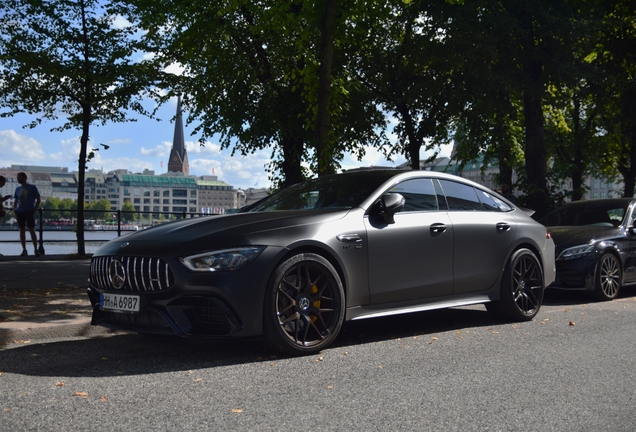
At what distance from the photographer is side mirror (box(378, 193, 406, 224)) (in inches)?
266

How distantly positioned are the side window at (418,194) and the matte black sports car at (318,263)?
0.5 inches

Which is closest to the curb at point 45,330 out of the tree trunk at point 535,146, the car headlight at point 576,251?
the car headlight at point 576,251

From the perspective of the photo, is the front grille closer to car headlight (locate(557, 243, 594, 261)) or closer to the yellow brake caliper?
the yellow brake caliper

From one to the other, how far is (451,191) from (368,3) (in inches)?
297

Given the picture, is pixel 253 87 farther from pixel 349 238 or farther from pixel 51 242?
pixel 349 238

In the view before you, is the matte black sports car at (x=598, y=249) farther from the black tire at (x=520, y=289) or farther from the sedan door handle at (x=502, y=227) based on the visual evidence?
the sedan door handle at (x=502, y=227)

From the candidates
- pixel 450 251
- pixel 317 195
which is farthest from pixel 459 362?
pixel 317 195

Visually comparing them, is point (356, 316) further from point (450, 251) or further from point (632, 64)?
point (632, 64)

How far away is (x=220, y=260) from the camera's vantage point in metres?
5.82

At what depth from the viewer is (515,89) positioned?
2084 centimetres

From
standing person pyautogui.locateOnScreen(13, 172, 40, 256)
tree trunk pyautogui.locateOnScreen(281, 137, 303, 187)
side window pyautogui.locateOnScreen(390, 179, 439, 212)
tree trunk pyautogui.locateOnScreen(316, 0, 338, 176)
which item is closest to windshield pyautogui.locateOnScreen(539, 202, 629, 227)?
tree trunk pyautogui.locateOnScreen(316, 0, 338, 176)

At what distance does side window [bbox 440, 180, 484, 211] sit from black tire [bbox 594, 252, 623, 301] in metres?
3.40

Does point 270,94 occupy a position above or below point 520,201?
above

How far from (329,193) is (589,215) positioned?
629 cm
